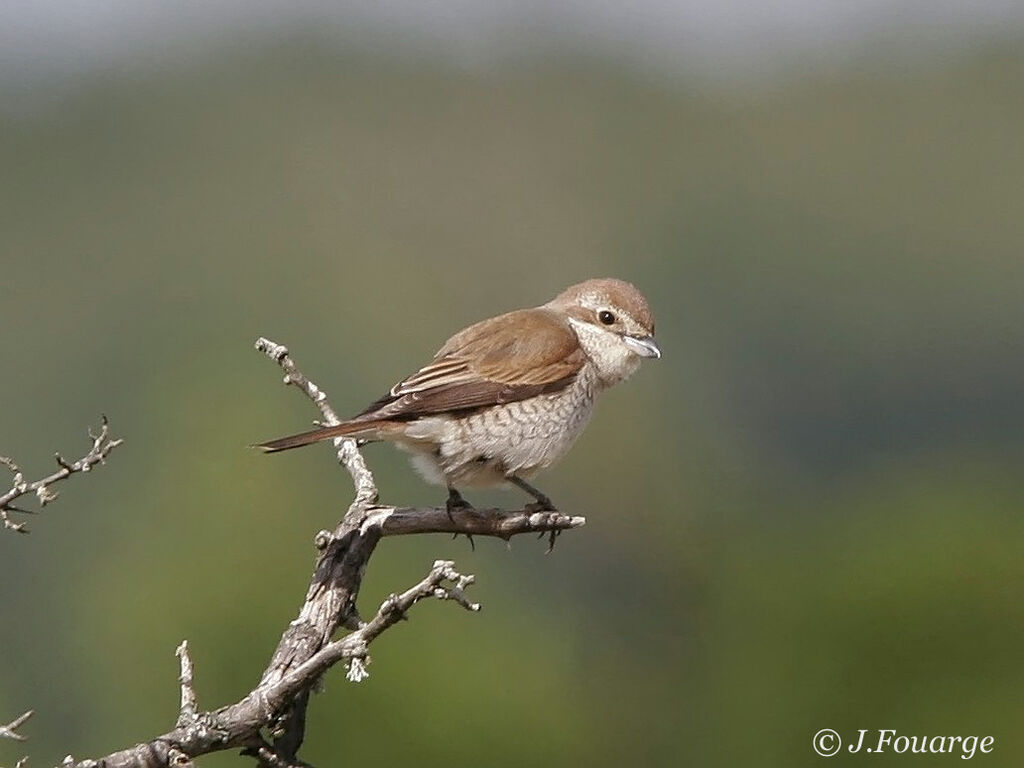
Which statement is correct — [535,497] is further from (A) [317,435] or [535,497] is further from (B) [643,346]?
(A) [317,435]

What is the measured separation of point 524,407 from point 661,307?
5086 centimetres

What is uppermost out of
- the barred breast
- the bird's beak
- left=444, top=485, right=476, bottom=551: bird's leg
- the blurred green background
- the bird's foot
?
the blurred green background

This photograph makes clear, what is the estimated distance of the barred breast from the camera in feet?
21.9

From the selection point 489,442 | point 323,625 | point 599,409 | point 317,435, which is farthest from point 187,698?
point 599,409

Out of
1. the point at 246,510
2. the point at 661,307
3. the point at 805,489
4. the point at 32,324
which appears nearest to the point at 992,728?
the point at 246,510

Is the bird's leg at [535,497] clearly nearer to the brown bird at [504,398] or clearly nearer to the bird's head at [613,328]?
the brown bird at [504,398]

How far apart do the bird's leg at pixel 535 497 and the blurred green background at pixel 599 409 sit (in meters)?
4.48

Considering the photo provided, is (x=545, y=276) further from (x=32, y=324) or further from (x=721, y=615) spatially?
(x=721, y=615)

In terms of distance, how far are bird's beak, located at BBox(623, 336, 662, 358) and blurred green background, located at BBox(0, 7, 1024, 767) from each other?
164 inches

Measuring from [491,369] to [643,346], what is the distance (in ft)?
2.85

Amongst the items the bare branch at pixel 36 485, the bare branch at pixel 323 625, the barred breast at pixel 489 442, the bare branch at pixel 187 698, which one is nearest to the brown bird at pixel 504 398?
the barred breast at pixel 489 442

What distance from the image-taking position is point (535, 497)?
6.90 meters

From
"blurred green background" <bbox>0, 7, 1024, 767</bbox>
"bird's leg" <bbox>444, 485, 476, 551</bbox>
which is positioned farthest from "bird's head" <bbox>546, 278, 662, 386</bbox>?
"blurred green background" <bbox>0, 7, 1024, 767</bbox>

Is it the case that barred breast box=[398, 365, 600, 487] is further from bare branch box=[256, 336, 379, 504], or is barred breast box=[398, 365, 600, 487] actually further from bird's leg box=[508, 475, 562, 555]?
bare branch box=[256, 336, 379, 504]
